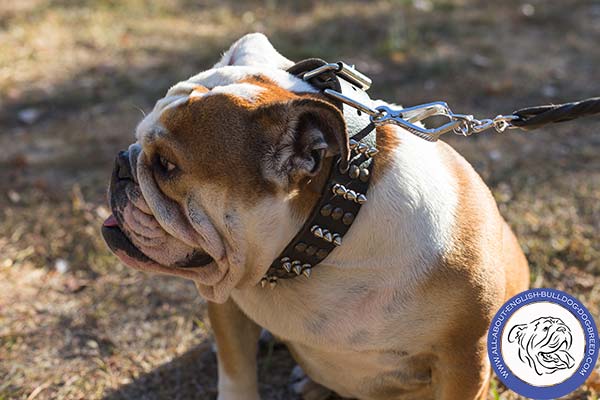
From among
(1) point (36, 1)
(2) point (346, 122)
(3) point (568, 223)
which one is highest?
(2) point (346, 122)

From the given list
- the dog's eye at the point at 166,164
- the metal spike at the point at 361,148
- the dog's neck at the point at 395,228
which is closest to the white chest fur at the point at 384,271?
the dog's neck at the point at 395,228

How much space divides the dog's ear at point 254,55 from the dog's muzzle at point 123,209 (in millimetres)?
429

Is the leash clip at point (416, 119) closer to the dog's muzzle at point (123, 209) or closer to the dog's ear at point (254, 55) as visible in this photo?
the dog's ear at point (254, 55)

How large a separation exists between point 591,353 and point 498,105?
3.29 m

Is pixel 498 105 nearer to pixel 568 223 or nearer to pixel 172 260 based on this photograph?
pixel 568 223

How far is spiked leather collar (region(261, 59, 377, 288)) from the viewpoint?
2.01 m

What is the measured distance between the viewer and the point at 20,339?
3.21 m

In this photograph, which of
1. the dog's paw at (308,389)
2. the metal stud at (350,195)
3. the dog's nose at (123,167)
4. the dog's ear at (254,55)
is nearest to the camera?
the metal stud at (350,195)

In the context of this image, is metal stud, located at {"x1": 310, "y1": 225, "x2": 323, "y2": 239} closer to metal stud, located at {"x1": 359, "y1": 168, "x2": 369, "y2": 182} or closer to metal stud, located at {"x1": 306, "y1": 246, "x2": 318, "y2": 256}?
metal stud, located at {"x1": 306, "y1": 246, "x2": 318, "y2": 256}

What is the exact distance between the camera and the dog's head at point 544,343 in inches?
83.9

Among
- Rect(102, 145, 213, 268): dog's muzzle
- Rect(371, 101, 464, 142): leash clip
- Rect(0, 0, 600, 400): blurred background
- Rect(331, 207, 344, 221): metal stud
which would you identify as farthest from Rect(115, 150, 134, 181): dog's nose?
Rect(0, 0, 600, 400): blurred background

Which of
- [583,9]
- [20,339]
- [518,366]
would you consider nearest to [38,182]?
[20,339]

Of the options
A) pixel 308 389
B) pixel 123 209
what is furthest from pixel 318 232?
pixel 308 389

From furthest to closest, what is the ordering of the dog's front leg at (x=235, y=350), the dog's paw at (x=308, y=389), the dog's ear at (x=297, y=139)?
the dog's paw at (x=308, y=389), the dog's front leg at (x=235, y=350), the dog's ear at (x=297, y=139)
